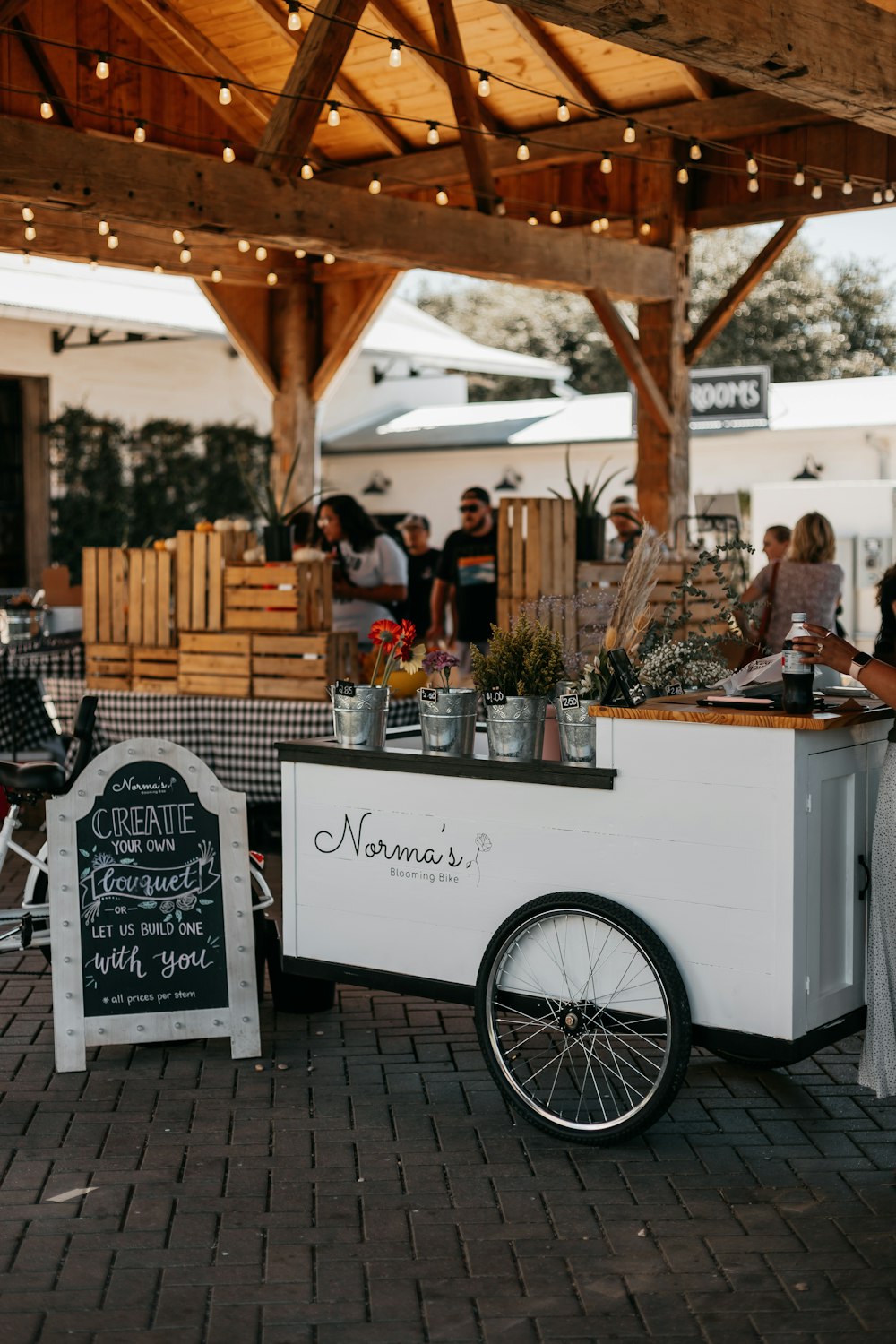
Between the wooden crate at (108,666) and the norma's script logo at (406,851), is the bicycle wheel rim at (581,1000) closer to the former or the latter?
the norma's script logo at (406,851)

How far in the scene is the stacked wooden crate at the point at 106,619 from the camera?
7418 millimetres

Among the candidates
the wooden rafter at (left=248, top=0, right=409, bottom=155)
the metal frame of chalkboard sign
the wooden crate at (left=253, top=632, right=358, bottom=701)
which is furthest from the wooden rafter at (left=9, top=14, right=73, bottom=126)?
the metal frame of chalkboard sign

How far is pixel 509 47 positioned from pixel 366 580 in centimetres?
406

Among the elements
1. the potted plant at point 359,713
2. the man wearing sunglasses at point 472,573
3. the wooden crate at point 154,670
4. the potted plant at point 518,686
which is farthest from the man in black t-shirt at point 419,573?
the potted plant at point 518,686

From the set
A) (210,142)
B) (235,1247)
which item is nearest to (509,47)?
(210,142)

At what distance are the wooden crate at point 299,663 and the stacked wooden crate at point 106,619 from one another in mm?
790

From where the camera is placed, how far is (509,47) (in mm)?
9844

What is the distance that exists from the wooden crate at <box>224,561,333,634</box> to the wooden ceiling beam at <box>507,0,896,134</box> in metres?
3.06

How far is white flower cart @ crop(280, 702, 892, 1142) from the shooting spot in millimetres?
3564

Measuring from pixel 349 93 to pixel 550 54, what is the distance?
1.60m

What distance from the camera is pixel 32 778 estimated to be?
4676 mm

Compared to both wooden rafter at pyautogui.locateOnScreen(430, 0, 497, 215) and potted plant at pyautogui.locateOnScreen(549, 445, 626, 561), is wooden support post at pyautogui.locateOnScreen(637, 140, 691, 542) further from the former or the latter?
potted plant at pyautogui.locateOnScreen(549, 445, 626, 561)

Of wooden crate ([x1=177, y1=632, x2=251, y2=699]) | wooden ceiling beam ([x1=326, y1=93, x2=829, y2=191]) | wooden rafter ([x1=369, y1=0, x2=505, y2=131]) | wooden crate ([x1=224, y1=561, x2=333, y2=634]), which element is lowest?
wooden crate ([x1=177, y1=632, x2=251, y2=699])

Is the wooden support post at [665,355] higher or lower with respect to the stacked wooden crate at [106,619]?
higher
